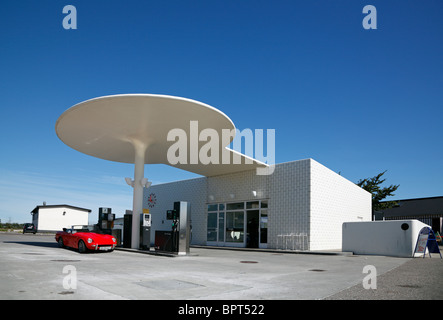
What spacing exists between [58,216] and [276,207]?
41.8m

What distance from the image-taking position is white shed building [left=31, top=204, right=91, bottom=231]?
167ft

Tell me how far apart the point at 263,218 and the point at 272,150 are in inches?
159

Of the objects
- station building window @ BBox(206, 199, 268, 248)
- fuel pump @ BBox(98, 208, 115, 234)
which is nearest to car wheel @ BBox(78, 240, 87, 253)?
fuel pump @ BBox(98, 208, 115, 234)

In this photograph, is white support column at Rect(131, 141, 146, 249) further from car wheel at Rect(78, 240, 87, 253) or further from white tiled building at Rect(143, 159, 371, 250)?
white tiled building at Rect(143, 159, 371, 250)

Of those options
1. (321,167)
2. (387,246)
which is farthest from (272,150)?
(387,246)

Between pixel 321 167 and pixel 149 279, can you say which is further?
pixel 321 167

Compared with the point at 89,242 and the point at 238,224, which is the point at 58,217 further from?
the point at 89,242

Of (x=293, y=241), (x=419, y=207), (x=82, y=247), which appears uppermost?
(x=419, y=207)

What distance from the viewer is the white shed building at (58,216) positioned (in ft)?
167

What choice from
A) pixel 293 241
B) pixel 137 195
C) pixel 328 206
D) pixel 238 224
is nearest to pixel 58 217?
pixel 238 224

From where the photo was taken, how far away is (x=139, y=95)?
12.4 m

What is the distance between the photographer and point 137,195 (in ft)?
56.7

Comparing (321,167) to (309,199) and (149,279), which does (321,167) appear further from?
(149,279)

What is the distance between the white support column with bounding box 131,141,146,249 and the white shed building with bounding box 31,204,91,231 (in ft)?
A: 129
